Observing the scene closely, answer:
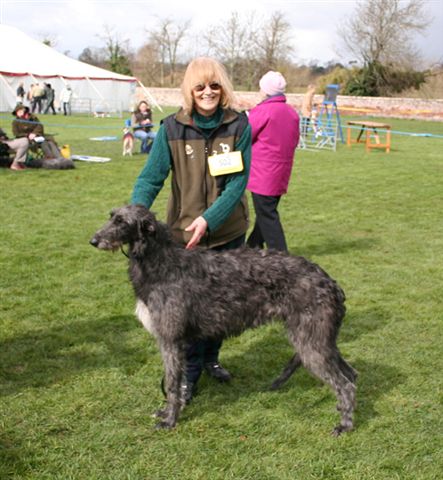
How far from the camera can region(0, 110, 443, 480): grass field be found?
148 inches

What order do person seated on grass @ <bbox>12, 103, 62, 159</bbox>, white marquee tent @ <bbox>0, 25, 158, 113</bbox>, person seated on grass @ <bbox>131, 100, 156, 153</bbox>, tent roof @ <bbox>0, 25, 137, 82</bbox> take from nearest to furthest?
person seated on grass @ <bbox>12, 103, 62, 159</bbox>, person seated on grass @ <bbox>131, 100, 156, 153</bbox>, tent roof @ <bbox>0, 25, 137, 82</bbox>, white marquee tent @ <bbox>0, 25, 158, 113</bbox>

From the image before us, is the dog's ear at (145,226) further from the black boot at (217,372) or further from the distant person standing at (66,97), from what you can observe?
the distant person standing at (66,97)

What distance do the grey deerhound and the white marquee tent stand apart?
3581 cm

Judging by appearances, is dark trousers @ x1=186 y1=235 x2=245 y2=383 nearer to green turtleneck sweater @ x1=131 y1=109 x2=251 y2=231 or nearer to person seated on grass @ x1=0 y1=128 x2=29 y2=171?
green turtleneck sweater @ x1=131 y1=109 x2=251 y2=231

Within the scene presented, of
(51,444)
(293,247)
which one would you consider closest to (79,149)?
(293,247)

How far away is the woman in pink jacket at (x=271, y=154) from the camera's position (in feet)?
22.9

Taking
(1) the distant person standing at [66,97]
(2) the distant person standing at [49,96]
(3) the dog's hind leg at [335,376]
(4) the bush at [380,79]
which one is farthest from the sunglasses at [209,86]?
(4) the bush at [380,79]

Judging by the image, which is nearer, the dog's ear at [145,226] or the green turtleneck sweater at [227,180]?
the dog's ear at [145,226]

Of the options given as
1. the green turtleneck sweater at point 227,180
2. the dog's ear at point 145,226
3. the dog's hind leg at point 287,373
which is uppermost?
the green turtleneck sweater at point 227,180

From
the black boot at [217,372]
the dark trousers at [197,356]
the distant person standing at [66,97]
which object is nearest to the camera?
the dark trousers at [197,356]

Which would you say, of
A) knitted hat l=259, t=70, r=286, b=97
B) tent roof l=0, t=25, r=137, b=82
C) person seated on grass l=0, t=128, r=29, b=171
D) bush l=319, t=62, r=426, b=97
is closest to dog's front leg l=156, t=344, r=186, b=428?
knitted hat l=259, t=70, r=286, b=97

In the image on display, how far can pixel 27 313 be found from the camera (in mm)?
6129

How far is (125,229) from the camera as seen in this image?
12.4 feet

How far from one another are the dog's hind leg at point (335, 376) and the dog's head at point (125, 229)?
135 centimetres
